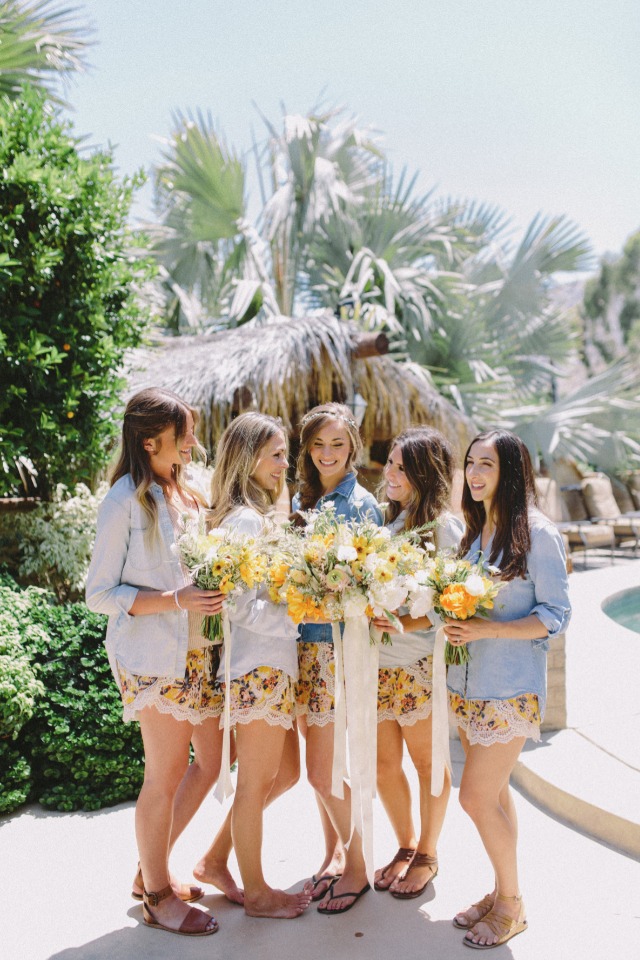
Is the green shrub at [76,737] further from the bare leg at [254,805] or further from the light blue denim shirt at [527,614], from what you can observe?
the light blue denim shirt at [527,614]

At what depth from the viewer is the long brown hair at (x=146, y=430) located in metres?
2.79

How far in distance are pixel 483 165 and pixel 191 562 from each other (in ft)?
77.7

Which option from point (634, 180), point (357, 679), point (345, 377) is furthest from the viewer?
point (634, 180)

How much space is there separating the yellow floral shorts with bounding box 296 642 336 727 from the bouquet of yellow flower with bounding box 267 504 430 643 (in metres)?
0.39

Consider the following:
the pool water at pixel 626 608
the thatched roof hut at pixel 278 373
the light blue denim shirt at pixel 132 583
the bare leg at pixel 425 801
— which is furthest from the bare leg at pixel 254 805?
the pool water at pixel 626 608

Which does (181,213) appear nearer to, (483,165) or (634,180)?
(483,165)

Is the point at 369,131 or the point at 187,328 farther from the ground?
the point at 369,131

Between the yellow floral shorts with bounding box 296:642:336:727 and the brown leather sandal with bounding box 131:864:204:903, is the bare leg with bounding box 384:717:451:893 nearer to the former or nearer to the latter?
the yellow floral shorts with bounding box 296:642:336:727

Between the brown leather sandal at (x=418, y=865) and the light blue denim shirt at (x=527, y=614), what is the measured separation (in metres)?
0.79

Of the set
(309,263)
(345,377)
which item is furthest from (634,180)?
(345,377)

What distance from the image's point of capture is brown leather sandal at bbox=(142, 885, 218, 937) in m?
2.69

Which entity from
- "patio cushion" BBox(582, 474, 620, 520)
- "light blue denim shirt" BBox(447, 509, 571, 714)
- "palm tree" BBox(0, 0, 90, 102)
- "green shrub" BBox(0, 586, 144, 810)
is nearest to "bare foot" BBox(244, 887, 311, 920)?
"light blue denim shirt" BBox(447, 509, 571, 714)

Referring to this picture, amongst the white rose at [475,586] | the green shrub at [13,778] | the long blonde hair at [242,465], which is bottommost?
the green shrub at [13,778]

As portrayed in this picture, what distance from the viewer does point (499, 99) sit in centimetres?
2038
